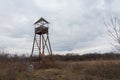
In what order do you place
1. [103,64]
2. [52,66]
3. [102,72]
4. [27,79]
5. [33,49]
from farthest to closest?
[33,49], [52,66], [103,64], [102,72], [27,79]

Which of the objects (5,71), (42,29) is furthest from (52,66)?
(5,71)

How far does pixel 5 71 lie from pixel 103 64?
11.9 metres

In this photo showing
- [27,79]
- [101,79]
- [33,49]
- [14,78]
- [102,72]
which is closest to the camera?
[14,78]

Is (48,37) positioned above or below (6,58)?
above

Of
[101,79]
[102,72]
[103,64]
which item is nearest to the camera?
[101,79]

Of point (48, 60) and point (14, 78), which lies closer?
point (14, 78)

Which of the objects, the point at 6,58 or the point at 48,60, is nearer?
the point at 6,58

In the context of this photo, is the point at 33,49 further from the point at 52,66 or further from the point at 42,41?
the point at 52,66

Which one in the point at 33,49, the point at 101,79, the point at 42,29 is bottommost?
the point at 101,79

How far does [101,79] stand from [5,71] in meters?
7.68

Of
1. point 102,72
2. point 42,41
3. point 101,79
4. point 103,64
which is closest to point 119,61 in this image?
point 103,64

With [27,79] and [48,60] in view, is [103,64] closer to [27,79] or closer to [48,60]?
[27,79]

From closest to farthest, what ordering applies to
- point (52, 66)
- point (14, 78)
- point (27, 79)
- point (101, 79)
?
point (14, 78)
point (27, 79)
point (101, 79)
point (52, 66)

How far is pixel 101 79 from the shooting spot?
19.8 m
